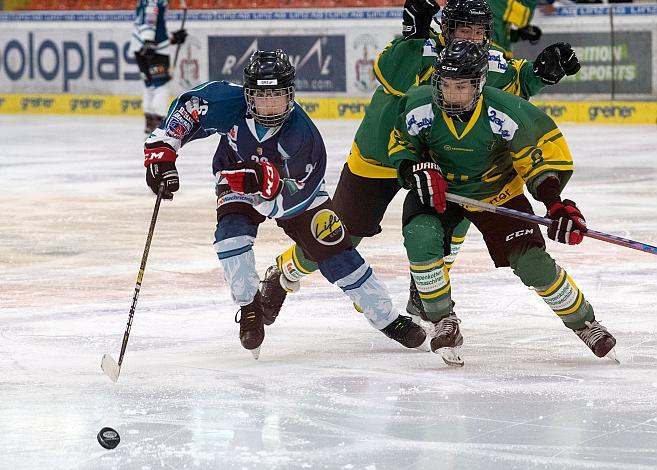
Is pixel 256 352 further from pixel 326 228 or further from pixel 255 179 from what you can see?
pixel 255 179

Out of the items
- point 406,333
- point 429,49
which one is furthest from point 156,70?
point 406,333

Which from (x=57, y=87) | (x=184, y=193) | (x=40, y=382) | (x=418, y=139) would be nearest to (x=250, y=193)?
(x=418, y=139)

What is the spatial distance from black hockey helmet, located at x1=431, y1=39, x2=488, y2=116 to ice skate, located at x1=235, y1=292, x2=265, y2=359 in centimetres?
85

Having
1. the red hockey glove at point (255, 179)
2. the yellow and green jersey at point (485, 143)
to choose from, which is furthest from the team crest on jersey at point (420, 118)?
the red hockey glove at point (255, 179)

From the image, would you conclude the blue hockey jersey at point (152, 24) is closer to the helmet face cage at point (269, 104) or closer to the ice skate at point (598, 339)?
the helmet face cage at point (269, 104)

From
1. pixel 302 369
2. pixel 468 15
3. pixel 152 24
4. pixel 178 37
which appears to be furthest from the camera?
pixel 178 37

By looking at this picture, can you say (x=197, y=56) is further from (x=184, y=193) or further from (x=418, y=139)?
(x=418, y=139)

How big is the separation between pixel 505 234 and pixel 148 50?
817 centimetres

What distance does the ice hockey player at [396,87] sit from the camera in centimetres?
435

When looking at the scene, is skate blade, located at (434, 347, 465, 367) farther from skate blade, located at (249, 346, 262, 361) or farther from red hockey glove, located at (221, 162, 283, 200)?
red hockey glove, located at (221, 162, 283, 200)

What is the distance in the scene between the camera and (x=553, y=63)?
171 inches

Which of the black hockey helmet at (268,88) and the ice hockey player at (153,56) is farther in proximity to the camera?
the ice hockey player at (153,56)

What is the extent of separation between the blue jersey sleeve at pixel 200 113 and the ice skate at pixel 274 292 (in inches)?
27.5

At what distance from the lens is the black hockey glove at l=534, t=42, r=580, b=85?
4336 millimetres
